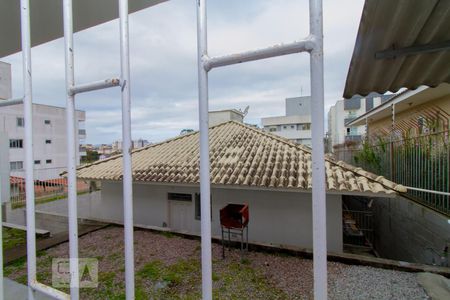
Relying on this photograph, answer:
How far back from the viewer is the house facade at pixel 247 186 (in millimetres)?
6828

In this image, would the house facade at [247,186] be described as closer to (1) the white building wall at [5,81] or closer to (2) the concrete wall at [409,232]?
(2) the concrete wall at [409,232]

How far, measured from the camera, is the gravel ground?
451cm

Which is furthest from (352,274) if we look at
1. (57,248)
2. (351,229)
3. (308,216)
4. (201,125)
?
(57,248)

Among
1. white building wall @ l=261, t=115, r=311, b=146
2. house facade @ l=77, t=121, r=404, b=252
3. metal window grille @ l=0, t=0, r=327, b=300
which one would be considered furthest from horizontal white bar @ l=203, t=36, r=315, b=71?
white building wall @ l=261, t=115, r=311, b=146

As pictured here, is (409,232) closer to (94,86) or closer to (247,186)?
(247,186)

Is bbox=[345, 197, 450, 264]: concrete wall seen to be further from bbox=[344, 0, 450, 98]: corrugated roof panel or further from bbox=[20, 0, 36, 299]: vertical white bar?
bbox=[20, 0, 36, 299]: vertical white bar

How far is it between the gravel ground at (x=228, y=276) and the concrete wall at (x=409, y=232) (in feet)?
3.31

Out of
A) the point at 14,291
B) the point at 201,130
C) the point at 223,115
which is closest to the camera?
the point at 201,130

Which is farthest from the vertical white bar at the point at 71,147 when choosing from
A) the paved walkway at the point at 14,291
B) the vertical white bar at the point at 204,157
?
the paved walkway at the point at 14,291

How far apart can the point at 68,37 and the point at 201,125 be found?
2.60 ft

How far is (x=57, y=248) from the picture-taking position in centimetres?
695

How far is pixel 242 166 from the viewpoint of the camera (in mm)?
7887

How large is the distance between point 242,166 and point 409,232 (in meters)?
4.68

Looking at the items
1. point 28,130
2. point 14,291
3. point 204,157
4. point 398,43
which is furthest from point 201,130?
point 398,43
